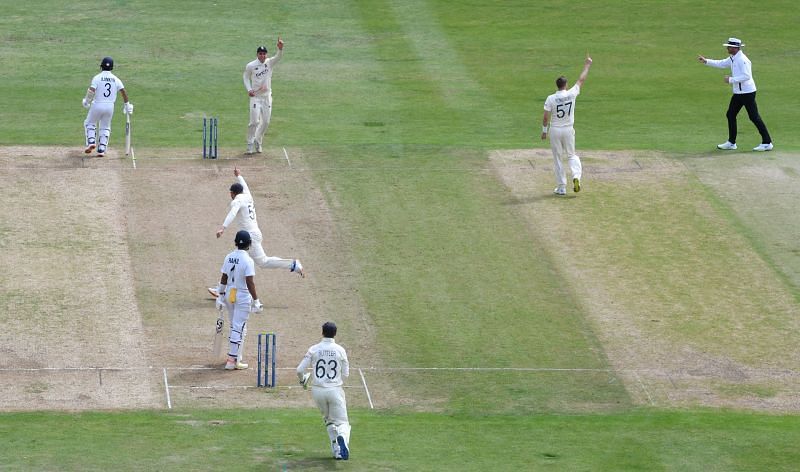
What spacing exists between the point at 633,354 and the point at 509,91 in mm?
16578

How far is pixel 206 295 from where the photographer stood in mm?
24578

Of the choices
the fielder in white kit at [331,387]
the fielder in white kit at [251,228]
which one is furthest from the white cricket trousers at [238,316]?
the fielder in white kit at [331,387]

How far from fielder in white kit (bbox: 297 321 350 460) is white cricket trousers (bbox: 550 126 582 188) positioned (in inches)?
469

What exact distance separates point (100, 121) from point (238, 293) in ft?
37.0

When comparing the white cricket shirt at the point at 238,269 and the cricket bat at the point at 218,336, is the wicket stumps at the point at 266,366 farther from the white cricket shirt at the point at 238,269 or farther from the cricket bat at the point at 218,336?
the white cricket shirt at the point at 238,269

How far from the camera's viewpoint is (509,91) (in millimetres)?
38531

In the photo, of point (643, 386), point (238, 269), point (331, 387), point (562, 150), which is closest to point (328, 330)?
point (331, 387)

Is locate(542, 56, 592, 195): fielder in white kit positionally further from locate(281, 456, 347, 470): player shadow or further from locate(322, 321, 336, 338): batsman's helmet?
locate(281, 456, 347, 470): player shadow

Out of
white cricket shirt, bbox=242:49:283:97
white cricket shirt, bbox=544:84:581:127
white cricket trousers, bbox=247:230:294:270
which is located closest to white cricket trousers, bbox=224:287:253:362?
white cricket trousers, bbox=247:230:294:270

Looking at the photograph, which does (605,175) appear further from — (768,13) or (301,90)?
(768,13)

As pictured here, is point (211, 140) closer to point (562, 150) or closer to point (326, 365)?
point (562, 150)

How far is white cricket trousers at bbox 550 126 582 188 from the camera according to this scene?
2961cm

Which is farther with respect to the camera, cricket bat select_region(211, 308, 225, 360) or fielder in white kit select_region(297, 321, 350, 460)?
cricket bat select_region(211, 308, 225, 360)

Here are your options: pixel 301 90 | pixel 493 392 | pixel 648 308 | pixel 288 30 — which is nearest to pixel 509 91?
pixel 301 90
